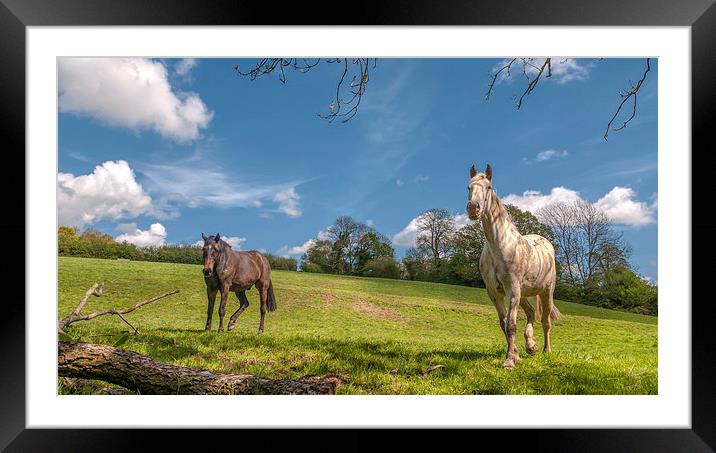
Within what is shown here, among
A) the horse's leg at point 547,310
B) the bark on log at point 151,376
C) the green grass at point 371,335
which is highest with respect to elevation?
the horse's leg at point 547,310

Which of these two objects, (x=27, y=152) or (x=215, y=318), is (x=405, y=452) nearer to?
(x=27, y=152)

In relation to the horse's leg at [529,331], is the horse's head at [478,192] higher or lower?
higher

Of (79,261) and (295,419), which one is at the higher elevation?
(79,261)

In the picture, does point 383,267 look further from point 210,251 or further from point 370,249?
point 210,251

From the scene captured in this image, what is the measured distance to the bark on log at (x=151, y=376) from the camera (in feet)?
11.7

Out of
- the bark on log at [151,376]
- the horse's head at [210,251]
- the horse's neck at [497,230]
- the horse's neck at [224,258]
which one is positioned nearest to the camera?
the bark on log at [151,376]

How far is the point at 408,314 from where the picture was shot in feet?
29.6

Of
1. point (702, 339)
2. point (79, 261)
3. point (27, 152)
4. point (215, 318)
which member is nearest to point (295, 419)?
point (27, 152)

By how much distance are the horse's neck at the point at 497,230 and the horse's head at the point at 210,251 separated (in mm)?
3672

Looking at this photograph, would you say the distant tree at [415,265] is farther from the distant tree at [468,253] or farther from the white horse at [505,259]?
the white horse at [505,259]
